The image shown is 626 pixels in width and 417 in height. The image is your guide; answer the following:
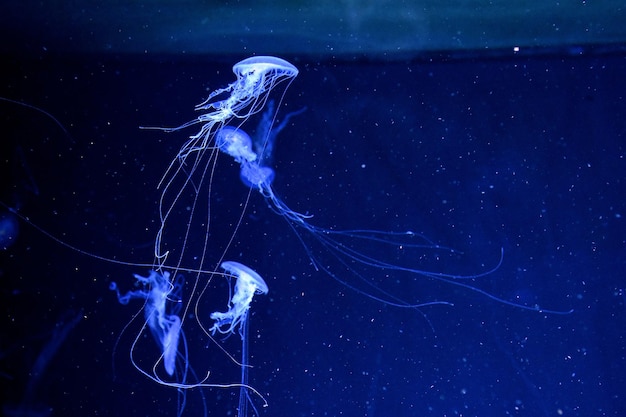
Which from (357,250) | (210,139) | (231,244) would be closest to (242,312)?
(231,244)

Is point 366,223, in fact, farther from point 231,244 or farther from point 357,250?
point 231,244

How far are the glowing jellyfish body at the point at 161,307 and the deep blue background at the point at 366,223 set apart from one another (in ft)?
0.17

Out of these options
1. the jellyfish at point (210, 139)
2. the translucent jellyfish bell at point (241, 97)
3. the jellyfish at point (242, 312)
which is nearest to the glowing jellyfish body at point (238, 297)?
the jellyfish at point (242, 312)

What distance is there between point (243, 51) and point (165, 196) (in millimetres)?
625

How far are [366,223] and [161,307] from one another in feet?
2.75

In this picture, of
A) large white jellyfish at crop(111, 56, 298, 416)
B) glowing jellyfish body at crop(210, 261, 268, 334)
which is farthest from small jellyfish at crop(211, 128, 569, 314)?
glowing jellyfish body at crop(210, 261, 268, 334)

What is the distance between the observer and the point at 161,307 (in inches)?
77.8

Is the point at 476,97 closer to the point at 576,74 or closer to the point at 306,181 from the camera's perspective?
the point at 576,74

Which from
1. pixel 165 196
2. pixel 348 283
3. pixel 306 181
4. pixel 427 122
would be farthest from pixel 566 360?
pixel 165 196

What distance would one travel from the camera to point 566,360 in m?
1.91

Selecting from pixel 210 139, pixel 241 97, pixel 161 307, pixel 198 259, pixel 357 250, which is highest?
pixel 241 97

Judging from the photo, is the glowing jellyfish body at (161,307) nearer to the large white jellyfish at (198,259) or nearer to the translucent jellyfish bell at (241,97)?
the large white jellyfish at (198,259)

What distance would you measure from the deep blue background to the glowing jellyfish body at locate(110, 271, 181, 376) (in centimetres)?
5

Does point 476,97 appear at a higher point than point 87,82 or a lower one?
higher
